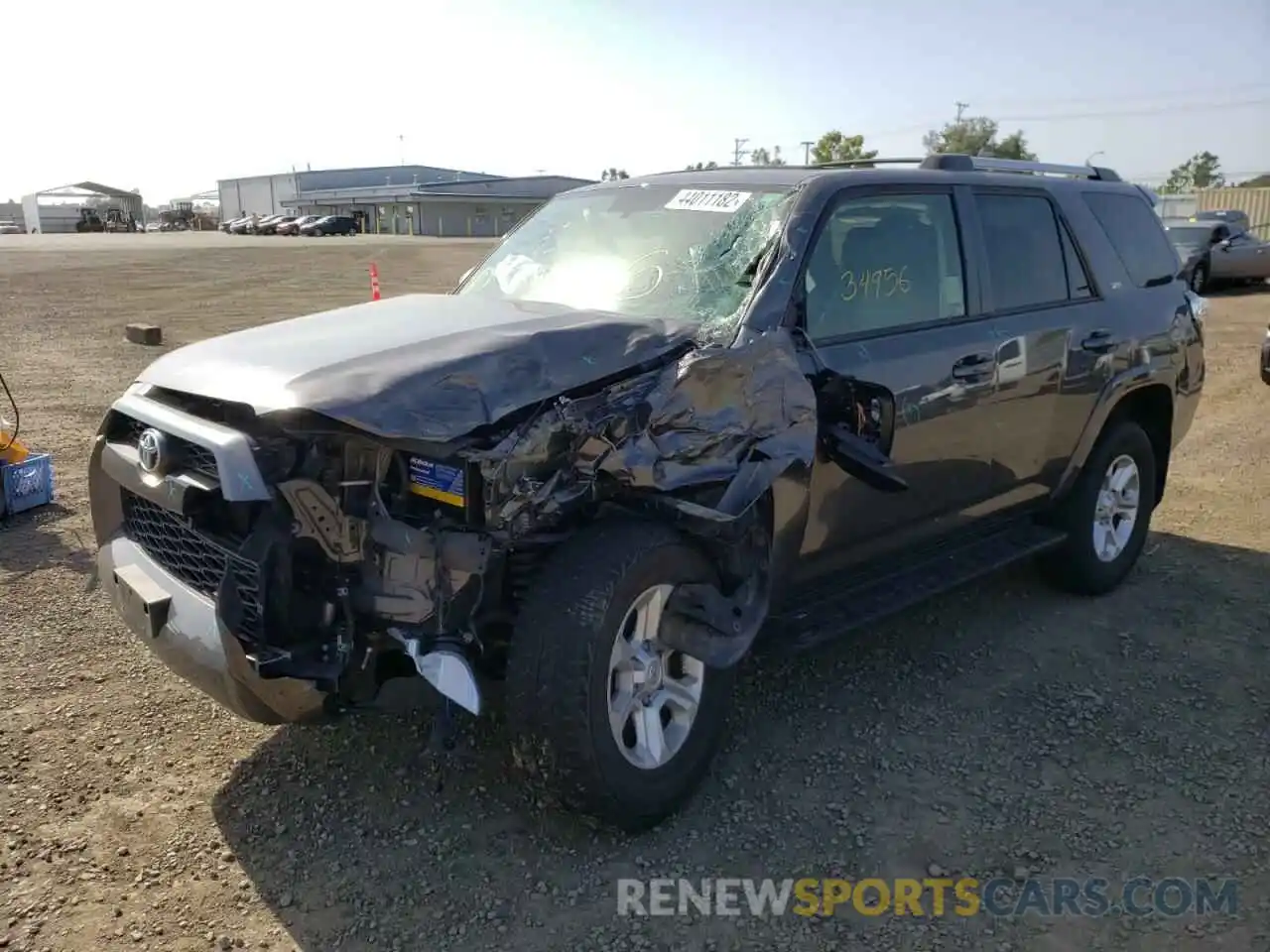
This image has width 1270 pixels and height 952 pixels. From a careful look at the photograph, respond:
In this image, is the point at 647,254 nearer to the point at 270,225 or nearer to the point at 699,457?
the point at 699,457

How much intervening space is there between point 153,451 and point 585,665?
1471mm

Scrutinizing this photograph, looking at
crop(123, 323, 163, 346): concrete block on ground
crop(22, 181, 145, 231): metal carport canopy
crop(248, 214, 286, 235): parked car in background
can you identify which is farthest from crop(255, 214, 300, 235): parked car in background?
crop(123, 323, 163, 346): concrete block on ground

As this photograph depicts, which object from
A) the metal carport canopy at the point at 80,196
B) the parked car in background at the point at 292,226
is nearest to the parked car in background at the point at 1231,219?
the parked car in background at the point at 292,226

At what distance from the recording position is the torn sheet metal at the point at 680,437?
2932 mm

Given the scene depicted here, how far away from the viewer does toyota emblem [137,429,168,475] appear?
3117 mm

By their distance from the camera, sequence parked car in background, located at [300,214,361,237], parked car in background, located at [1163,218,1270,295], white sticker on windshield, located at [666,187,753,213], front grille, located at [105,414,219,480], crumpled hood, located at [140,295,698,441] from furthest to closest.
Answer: parked car in background, located at [300,214,361,237]
parked car in background, located at [1163,218,1270,295]
white sticker on windshield, located at [666,187,753,213]
front grille, located at [105,414,219,480]
crumpled hood, located at [140,295,698,441]

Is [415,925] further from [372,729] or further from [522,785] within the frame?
[372,729]

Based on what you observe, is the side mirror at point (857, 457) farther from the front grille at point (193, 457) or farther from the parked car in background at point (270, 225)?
the parked car in background at point (270, 225)

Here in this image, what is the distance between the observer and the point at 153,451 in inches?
124

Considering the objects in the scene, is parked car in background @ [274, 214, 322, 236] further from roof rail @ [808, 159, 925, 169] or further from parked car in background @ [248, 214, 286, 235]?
roof rail @ [808, 159, 925, 169]

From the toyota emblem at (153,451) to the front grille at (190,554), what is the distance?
15 centimetres

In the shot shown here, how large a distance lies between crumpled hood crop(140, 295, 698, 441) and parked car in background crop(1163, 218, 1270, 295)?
798 inches

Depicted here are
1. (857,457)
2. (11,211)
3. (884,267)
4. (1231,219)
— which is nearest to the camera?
(857,457)

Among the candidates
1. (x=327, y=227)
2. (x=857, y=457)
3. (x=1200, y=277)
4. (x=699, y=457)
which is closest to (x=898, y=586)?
(x=857, y=457)
